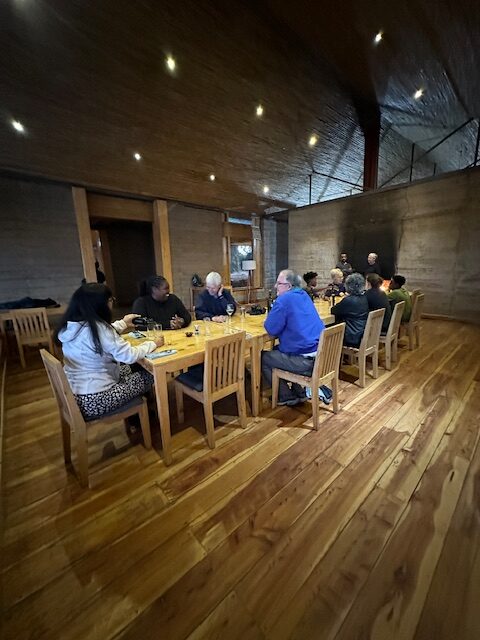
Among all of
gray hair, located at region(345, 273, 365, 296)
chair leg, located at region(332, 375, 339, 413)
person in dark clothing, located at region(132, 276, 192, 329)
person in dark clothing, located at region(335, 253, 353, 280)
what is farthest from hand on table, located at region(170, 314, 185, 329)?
person in dark clothing, located at region(335, 253, 353, 280)

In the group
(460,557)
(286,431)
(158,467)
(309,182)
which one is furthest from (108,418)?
(309,182)

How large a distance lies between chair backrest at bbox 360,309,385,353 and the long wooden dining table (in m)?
0.40

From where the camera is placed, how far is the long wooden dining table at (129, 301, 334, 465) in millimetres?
1694

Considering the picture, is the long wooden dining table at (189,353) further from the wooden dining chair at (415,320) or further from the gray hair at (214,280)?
the wooden dining chair at (415,320)

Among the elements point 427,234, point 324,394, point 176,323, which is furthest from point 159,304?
point 427,234

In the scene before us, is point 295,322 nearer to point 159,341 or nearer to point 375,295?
point 159,341

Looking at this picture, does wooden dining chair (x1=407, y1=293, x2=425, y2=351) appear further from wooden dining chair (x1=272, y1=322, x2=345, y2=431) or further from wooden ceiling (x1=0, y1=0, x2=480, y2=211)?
wooden ceiling (x1=0, y1=0, x2=480, y2=211)

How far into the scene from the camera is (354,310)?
273cm

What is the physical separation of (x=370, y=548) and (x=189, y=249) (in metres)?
8.03

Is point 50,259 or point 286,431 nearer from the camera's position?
point 286,431

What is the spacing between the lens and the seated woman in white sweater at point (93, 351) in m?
1.55

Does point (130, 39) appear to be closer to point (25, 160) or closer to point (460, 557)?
point (25, 160)

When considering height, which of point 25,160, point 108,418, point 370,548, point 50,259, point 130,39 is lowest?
point 370,548

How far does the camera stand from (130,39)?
3059mm
